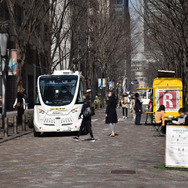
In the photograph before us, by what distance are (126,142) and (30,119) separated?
29.9 feet

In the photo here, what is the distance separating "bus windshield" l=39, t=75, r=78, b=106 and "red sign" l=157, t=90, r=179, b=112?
5.71 meters

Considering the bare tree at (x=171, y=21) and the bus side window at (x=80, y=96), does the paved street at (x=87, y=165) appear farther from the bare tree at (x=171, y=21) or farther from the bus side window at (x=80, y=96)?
the bare tree at (x=171, y=21)

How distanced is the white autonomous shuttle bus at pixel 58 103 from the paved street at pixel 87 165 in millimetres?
3501

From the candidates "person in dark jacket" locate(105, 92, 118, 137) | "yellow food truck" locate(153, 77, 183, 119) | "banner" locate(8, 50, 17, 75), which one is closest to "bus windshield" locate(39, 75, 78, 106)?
"banner" locate(8, 50, 17, 75)

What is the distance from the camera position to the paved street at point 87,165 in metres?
8.82

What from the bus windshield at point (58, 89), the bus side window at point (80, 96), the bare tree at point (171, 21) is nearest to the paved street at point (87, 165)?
the bus windshield at point (58, 89)

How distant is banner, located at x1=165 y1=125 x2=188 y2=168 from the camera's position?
10.6 meters

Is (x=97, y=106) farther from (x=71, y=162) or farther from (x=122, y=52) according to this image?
(x=71, y=162)

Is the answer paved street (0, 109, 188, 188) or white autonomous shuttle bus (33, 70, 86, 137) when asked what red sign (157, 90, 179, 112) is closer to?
white autonomous shuttle bus (33, 70, 86, 137)

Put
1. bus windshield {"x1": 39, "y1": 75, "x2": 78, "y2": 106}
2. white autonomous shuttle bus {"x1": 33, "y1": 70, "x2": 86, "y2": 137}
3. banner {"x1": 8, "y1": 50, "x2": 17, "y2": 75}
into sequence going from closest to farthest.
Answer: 1. white autonomous shuttle bus {"x1": 33, "y1": 70, "x2": 86, "y2": 137}
2. bus windshield {"x1": 39, "y1": 75, "x2": 78, "y2": 106}
3. banner {"x1": 8, "y1": 50, "x2": 17, "y2": 75}

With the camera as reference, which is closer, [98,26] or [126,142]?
[126,142]

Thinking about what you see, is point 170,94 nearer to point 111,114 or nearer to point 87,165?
point 111,114

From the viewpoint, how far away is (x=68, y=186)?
837 centimetres

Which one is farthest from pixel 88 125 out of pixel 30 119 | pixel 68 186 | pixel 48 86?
pixel 68 186
